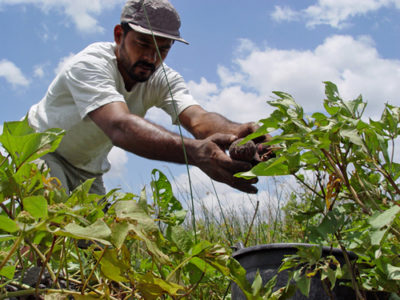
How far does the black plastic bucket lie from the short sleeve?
1709mm

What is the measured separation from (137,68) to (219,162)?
5.35 feet

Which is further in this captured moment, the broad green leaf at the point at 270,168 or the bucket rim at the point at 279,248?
the bucket rim at the point at 279,248

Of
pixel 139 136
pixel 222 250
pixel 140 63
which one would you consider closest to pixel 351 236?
pixel 222 250

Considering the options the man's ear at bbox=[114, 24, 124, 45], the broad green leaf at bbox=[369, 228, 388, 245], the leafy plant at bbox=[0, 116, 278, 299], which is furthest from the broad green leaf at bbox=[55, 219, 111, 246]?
the man's ear at bbox=[114, 24, 124, 45]

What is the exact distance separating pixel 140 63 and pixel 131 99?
1.50 feet

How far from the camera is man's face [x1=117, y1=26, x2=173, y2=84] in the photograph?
297 centimetres

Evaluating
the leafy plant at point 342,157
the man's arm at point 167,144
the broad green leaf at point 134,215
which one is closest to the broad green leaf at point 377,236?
the leafy plant at point 342,157

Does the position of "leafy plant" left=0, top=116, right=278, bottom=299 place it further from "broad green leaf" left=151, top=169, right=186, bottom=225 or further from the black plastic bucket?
the black plastic bucket

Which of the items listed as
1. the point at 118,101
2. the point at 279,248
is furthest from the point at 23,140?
the point at 118,101

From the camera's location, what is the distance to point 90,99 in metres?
2.56

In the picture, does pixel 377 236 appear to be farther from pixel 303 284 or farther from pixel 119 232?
pixel 119 232

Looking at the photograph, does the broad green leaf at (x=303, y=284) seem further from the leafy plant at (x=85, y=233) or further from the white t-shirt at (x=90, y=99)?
the white t-shirt at (x=90, y=99)

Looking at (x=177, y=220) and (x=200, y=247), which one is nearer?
(x=200, y=247)

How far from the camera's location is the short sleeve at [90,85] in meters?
2.54
